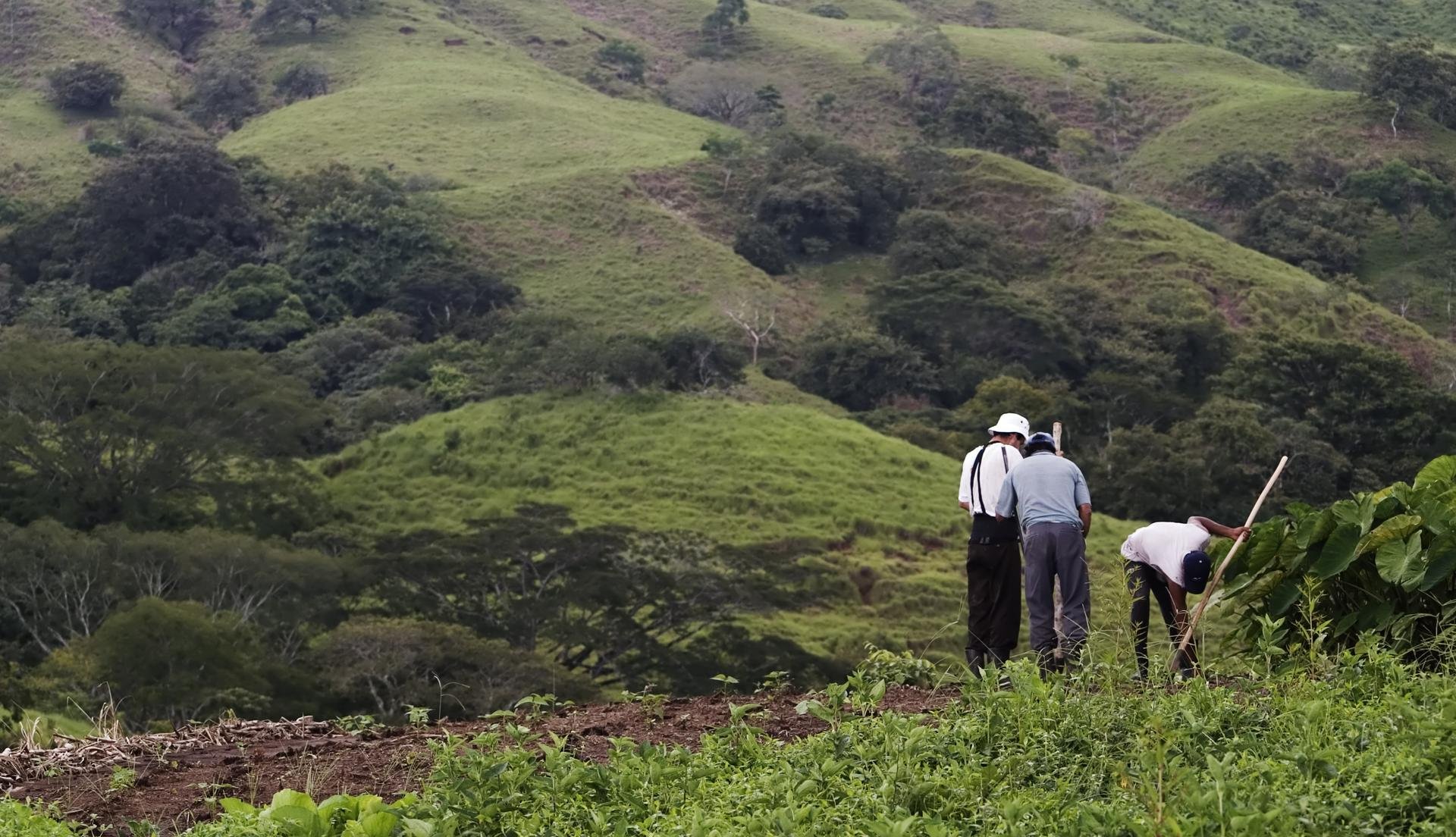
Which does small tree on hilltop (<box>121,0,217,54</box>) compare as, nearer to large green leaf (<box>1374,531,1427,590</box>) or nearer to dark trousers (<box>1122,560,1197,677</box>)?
dark trousers (<box>1122,560,1197,677</box>)

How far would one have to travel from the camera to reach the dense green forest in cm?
3000

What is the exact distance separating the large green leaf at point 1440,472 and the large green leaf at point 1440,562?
118 centimetres

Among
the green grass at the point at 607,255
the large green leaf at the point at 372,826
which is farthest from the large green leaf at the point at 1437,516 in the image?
the green grass at the point at 607,255

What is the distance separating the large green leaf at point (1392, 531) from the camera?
24.4 feet

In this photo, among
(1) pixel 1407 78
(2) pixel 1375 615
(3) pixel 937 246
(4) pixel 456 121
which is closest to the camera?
(2) pixel 1375 615

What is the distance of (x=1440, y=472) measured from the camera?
844 centimetres

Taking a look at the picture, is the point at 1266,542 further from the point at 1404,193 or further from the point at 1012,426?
the point at 1404,193

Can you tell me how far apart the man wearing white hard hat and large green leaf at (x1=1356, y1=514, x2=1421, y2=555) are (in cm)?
205

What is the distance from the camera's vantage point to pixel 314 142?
6706cm

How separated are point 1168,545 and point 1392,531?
54.1 inches

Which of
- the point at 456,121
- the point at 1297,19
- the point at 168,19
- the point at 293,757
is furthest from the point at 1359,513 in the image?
the point at 1297,19

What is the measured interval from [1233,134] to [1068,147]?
7.34m

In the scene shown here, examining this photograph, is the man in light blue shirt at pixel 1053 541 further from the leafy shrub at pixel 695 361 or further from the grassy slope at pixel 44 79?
the grassy slope at pixel 44 79

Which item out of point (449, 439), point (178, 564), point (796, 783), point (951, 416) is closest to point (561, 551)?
point (178, 564)
